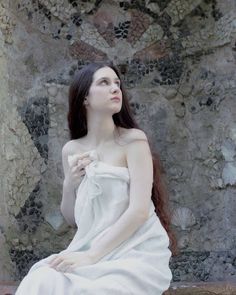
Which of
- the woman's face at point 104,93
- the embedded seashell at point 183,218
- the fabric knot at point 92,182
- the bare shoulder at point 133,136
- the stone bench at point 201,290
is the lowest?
the stone bench at point 201,290

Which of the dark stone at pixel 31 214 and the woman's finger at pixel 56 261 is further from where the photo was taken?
the dark stone at pixel 31 214

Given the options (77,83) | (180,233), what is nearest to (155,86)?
(180,233)

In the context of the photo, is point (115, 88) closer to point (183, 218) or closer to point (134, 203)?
point (134, 203)

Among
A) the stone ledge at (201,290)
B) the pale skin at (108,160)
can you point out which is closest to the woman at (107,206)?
the pale skin at (108,160)

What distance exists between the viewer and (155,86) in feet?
12.0

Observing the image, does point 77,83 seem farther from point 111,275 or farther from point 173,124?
point 173,124

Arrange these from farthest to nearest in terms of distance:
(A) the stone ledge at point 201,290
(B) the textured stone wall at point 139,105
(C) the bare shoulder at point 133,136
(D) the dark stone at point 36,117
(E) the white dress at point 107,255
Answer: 1. (D) the dark stone at point 36,117
2. (B) the textured stone wall at point 139,105
3. (A) the stone ledge at point 201,290
4. (C) the bare shoulder at point 133,136
5. (E) the white dress at point 107,255

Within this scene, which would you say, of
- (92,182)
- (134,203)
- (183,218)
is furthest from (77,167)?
(183,218)

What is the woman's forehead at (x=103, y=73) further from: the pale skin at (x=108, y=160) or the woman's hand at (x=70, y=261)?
the woman's hand at (x=70, y=261)

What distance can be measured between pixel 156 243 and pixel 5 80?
202 centimetres

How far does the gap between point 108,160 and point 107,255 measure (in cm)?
29

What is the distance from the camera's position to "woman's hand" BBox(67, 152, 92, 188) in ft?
6.24

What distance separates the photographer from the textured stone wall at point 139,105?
3.52 meters

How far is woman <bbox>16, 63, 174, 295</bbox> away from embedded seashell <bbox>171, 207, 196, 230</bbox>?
1.56 metres
